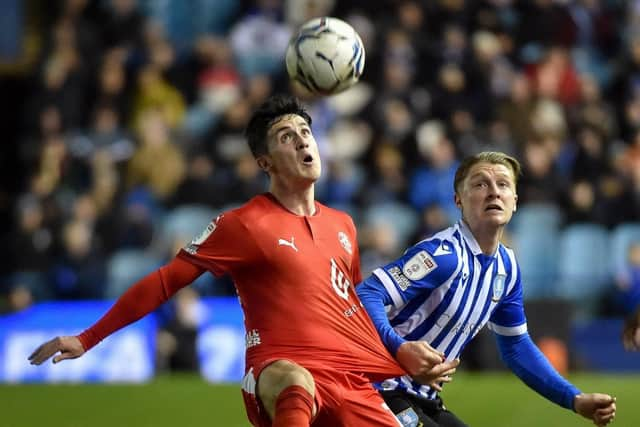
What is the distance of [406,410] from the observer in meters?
5.93

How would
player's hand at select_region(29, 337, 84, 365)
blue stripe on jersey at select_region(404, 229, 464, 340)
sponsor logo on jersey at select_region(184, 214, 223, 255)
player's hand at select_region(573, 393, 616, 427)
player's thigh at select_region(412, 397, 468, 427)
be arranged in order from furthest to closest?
player's thigh at select_region(412, 397, 468, 427) < blue stripe on jersey at select_region(404, 229, 464, 340) < player's hand at select_region(573, 393, 616, 427) < sponsor logo on jersey at select_region(184, 214, 223, 255) < player's hand at select_region(29, 337, 84, 365)

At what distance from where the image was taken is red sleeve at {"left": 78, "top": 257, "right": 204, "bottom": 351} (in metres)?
5.64

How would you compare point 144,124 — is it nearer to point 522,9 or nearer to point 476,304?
point 522,9

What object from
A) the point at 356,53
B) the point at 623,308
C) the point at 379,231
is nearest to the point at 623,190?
the point at 623,308

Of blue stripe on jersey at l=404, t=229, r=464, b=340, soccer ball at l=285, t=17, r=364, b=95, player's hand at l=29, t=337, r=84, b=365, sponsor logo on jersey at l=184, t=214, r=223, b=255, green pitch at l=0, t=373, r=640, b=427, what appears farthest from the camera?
green pitch at l=0, t=373, r=640, b=427

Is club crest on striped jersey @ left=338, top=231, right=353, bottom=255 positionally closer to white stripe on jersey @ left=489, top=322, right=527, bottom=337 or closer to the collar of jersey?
the collar of jersey

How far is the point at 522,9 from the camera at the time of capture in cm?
1639

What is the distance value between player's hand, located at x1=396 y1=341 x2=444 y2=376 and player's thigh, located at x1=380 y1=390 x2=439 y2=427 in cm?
50

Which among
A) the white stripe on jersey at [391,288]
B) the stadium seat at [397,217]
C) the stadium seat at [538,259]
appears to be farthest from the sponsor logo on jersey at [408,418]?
the stadium seat at [538,259]

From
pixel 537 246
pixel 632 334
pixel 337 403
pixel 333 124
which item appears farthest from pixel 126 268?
pixel 632 334

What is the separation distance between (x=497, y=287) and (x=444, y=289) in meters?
0.30

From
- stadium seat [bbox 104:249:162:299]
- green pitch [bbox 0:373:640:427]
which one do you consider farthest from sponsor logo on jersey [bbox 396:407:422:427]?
stadium seat [bbox 104:249:162:299]

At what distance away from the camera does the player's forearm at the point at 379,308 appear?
5562 millimetres

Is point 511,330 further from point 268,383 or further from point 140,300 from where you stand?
point 140,300
